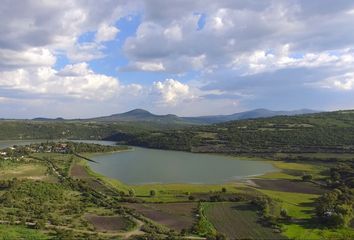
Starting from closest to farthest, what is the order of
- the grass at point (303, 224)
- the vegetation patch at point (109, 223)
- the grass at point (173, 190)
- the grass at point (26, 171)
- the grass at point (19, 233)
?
1. the grass at point (19, 233)
2. the grass at point (303, 224)
3. the vegetation patch at point (109, 223)
4. the grass at point (173, 190)
5. the grass at point (26, 171)

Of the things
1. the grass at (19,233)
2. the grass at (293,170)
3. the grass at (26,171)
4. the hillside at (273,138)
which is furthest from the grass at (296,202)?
the hillside at (273,138)

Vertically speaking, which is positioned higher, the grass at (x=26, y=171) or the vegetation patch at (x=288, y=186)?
the grass at (x=26, y=171)

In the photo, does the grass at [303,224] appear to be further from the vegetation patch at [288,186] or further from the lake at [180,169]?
the lake at [180,169]

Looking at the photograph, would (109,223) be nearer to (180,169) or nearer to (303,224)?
(303,224)

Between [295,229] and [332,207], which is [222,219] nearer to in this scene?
[295,229]

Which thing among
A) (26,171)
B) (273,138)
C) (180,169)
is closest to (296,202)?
(180,169)

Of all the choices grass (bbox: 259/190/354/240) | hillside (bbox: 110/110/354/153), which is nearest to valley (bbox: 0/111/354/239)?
grass (bbox: 259/190/354/240)
